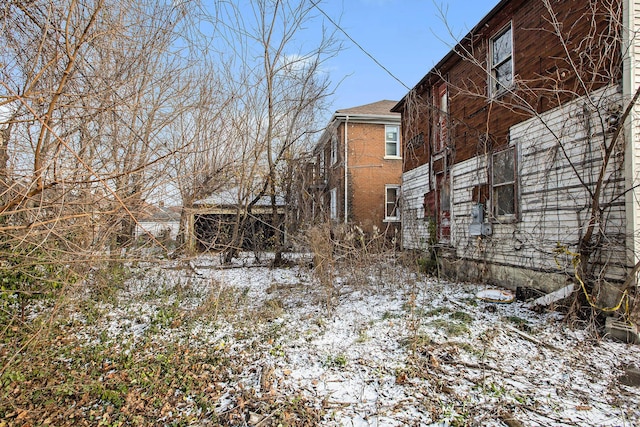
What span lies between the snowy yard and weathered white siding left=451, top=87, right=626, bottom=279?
3.87 feet

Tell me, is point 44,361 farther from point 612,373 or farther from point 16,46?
point 612,373

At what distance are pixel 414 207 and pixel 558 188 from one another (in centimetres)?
622

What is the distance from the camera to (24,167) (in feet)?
10.3

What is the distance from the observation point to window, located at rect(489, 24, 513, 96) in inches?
286

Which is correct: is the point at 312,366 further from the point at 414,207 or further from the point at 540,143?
the point at 414,207

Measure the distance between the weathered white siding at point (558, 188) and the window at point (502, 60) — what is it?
3.90 feet

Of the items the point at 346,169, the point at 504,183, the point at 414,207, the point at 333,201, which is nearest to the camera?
the point at 504,183

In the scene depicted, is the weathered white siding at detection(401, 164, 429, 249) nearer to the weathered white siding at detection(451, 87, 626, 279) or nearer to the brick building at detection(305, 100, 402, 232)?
the weathered white siding at detection(451, 87, 626, 279)

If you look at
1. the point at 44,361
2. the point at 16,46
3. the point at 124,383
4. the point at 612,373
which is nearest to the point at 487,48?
the point at 612,373

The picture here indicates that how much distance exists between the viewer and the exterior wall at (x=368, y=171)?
16234 millimetres

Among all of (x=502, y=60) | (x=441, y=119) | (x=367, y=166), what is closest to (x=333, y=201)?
(x=367, y=166)

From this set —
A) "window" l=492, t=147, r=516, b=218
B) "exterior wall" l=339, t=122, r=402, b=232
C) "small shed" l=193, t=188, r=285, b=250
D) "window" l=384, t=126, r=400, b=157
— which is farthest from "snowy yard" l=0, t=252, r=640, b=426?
"window" l=384, t=126, r=400, b=157

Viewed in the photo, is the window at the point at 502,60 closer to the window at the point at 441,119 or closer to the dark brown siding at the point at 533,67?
the dark brown siding at the point at 533,67

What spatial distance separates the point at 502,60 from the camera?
A: 295 inches
